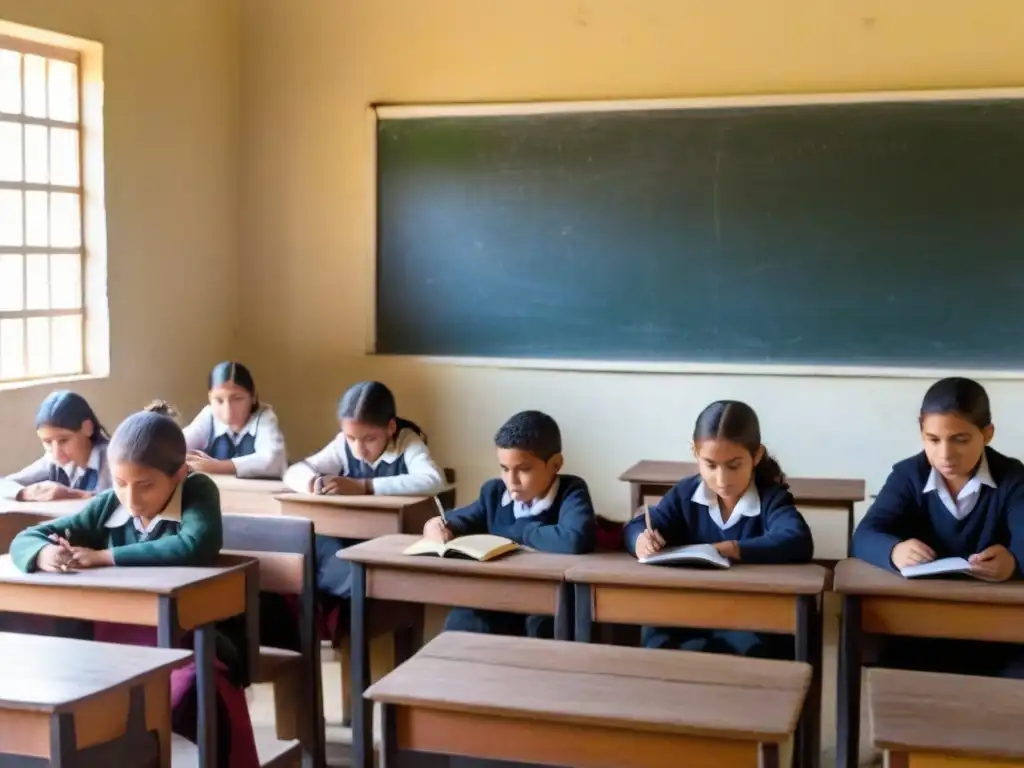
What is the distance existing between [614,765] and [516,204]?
3.78m

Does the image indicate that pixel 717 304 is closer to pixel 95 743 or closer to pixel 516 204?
pixel 516 204

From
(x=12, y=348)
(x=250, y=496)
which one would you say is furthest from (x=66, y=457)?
(x=12, y=348)

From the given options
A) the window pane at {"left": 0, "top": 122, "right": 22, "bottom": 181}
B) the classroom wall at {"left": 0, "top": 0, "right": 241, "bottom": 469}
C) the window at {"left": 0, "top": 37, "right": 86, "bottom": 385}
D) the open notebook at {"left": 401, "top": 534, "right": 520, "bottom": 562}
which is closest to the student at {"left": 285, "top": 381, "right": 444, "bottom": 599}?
the open notebook at {"left": 401, "top": 534, "right": 520, "bottom": 562}

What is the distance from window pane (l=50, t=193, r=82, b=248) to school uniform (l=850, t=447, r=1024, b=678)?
3375 mm

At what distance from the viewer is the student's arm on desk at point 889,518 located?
317 centimetres

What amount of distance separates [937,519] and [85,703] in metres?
2.12

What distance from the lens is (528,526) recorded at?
11.3 ft

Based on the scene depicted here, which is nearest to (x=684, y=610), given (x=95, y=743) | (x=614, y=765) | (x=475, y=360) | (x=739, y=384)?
(x=614, y=765)

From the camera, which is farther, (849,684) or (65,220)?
(65,220)

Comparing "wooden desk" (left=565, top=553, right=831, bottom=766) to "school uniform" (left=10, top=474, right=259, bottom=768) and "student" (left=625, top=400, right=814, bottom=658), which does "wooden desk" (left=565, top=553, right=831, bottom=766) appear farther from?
"school uniform" (left=10, top=474, right=259, bottom=768)

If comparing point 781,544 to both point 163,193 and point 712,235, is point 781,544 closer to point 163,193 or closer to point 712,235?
point 712,235

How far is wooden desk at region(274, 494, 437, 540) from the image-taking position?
13.3 feet

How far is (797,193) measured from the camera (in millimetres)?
5277

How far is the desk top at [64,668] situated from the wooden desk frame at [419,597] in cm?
72
